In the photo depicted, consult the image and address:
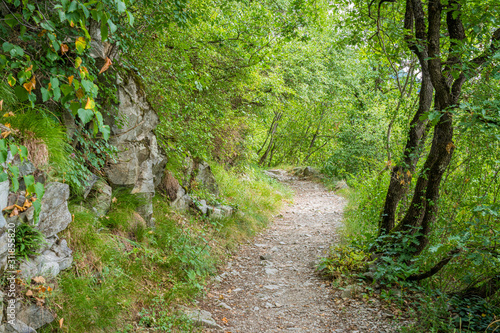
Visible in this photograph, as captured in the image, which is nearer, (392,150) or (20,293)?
(20,293)

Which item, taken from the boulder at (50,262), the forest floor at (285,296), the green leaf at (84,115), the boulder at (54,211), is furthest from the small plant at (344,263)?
the green leaf at (84,115)

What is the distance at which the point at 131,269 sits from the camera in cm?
414

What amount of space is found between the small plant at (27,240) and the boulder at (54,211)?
8 cm

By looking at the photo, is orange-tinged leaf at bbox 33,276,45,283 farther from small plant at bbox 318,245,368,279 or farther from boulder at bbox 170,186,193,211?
small plant at bbox 318,245,368,279

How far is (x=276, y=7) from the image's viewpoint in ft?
25.0

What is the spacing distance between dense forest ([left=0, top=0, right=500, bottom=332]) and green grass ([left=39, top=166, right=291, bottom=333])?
0.02 meters

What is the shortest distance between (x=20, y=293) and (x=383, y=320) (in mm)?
4132

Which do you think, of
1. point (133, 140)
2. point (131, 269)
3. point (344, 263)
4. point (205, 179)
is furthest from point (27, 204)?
point (205, 179)

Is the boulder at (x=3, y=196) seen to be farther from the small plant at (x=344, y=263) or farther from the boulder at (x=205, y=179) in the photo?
the boulder at (x=205, y=179)

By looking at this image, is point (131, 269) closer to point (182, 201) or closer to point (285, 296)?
point (285, 296)

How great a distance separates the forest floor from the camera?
4.35m

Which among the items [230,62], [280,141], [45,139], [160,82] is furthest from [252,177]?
[280,141]

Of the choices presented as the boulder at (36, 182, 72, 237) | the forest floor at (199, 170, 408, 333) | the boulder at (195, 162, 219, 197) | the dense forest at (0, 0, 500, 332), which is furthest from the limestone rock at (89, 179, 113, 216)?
the boulder at (195, 162, 219, 197)

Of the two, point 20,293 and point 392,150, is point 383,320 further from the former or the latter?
point 20,293
